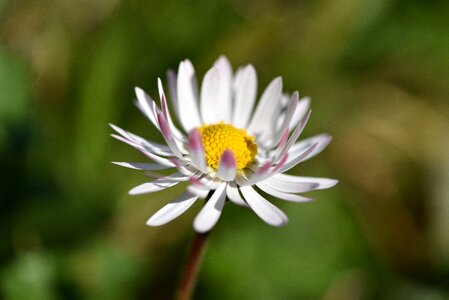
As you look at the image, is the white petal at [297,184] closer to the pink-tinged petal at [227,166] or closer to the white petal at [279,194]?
the white petal at [279,194]

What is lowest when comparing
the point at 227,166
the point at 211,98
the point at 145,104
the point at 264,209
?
the point at 264,209

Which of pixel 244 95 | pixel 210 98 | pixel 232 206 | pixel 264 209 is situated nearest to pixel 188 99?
pixel 210 98

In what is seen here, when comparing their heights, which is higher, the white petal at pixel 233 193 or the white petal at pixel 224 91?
the white petal at pixel 224 91

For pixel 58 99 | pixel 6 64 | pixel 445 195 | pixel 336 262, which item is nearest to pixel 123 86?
pixel 58 99

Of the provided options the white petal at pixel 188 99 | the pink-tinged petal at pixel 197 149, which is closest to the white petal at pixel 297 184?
the pink-tinged petal at pixel 197 149

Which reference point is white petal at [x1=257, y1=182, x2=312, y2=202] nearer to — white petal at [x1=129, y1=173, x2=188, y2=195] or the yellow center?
the yellow center

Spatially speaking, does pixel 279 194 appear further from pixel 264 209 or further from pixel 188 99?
pixel 188 99

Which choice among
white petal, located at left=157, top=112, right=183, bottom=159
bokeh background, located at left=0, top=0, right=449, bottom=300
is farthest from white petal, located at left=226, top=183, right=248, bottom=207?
bokeh background, located at left=0, top=0, right=449, bottom=300
